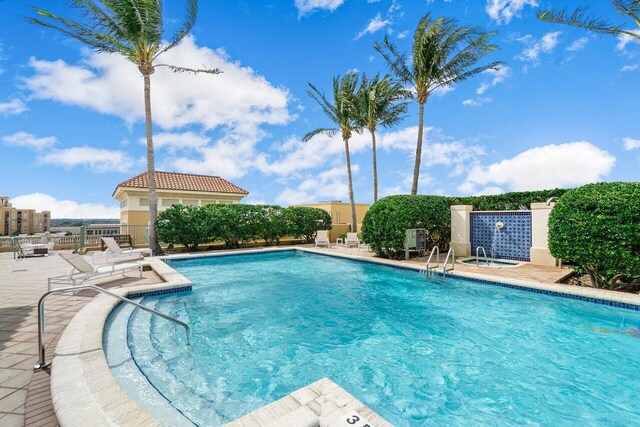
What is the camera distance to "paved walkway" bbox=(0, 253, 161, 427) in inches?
103

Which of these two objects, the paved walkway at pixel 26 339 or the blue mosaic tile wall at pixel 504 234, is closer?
the paved walkway at pixel 26 339

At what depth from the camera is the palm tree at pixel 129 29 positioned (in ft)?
39.3

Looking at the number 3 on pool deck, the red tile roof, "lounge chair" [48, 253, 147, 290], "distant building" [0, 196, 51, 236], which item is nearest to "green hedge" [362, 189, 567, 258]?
"lounge chair" [48, 253, 147, 290]

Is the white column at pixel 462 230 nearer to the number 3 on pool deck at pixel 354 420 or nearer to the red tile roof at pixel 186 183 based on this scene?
the number 3 on pool deck at pixel 354 420

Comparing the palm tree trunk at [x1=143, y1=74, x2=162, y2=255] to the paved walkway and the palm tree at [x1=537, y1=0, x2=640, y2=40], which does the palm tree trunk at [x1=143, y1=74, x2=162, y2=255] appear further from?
the palm tree at [x1=537, y1=0, x2=640, y2=40]

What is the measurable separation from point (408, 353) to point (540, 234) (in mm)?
9852

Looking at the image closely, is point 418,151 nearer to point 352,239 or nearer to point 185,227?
point 352,239

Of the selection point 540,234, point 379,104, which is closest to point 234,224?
point 379,104

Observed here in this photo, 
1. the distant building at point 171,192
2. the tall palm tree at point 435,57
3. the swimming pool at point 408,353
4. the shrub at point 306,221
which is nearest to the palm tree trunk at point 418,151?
the tall palm tree at point 435,57

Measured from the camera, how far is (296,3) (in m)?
13.2

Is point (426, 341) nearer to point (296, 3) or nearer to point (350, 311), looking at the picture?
point (350, 311)

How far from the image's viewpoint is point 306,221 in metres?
20.3

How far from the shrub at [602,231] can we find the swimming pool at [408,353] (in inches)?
49.3

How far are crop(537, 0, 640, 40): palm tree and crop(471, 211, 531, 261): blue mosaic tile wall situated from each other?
7.88 m
